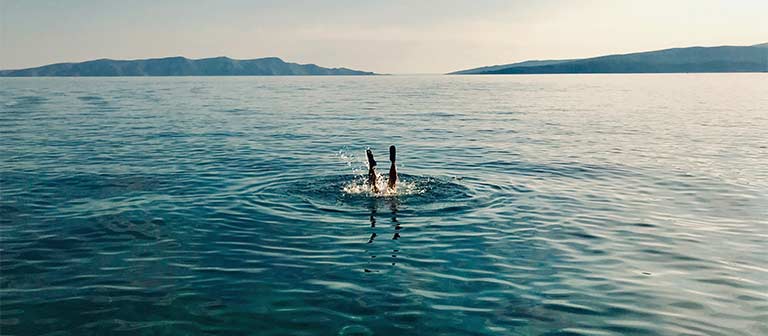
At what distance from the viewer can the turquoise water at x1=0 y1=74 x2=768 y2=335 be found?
37.7ft

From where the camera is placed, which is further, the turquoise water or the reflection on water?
the reflection on water

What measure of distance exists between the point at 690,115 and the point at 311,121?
43.6 metres

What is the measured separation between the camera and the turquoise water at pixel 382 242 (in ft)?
37.7

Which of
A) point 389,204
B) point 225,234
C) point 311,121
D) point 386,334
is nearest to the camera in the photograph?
point 386,334

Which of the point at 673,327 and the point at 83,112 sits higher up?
the point at 83,112

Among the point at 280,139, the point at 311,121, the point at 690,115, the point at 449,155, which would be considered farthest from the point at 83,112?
the point at 690,115

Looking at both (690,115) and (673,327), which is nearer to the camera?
(673,327)

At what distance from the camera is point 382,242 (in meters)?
16.6

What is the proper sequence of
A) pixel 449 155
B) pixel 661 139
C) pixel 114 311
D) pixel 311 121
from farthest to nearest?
1. pixel 311 121
2. pixel 661 139
3. pixel 449 155
4. pixel 114 311

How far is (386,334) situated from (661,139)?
127 ft

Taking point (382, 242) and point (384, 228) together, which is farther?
point (384, 228)

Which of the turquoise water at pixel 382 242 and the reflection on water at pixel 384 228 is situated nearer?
the turquoise water at pixel 382 242

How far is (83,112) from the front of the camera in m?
65.3

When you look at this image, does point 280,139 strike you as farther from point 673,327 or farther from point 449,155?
point 673,327
